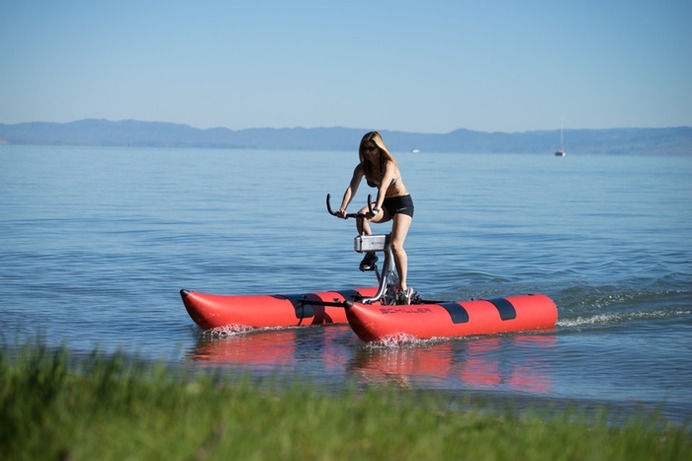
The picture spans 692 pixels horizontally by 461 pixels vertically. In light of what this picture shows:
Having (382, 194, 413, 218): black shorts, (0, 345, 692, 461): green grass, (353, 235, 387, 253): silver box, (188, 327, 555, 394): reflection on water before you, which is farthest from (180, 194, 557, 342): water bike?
(0, 345, 692, 461): green grass

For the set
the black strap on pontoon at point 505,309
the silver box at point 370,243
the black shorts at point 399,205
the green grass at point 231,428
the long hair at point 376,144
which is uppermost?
the long hair at point 376,144

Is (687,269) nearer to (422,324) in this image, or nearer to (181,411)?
(422,324)

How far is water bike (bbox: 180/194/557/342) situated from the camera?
10633 mm

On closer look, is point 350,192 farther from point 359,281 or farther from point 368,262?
point 359,281

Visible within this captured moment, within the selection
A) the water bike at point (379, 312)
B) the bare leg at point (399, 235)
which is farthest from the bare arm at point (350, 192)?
the bare leg at point (399, 235)

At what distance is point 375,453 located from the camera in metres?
4.98

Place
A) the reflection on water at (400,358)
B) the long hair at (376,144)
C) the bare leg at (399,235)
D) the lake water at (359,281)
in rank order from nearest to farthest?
Result: the reflection on water at (400,358)
the lake water at (359,281)
the long hair at (376,144)
the bare leg at (399,235)

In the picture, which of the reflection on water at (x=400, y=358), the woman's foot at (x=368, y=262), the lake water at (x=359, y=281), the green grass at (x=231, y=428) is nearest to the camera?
the green grass at (x=231, y=428)

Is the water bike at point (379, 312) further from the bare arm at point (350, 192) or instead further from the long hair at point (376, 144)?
the long hair at point (376, 144)

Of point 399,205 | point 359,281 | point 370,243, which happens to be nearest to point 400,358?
point 370,243

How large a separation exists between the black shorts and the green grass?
203 inches

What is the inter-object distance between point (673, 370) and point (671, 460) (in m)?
Result: 4.83

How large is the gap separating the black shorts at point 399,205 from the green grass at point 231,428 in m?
5.16

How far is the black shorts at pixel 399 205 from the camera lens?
1121cm
